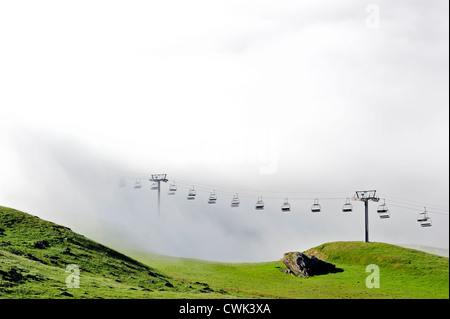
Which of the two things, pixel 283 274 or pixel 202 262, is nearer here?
pixel 283 274

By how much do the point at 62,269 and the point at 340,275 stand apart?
70.3 meters

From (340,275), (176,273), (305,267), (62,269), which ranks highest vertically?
(305,267)

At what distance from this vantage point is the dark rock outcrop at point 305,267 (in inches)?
4852

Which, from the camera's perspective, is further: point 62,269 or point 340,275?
point 340,275

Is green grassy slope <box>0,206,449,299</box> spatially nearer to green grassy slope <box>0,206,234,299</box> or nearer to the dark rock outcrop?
green grassy slope <box>0,206,234,299</box>

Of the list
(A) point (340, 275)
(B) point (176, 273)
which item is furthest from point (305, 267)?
(B) point (176, 273)

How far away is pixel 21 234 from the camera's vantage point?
101 m

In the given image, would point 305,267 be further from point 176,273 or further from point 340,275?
point 176,273

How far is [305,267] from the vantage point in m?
124

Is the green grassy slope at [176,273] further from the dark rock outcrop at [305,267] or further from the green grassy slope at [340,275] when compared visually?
the dark rock outcrop at [305,267]

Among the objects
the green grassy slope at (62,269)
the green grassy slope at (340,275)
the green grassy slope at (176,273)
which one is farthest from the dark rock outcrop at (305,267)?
the green grassy slope at (62,269)
